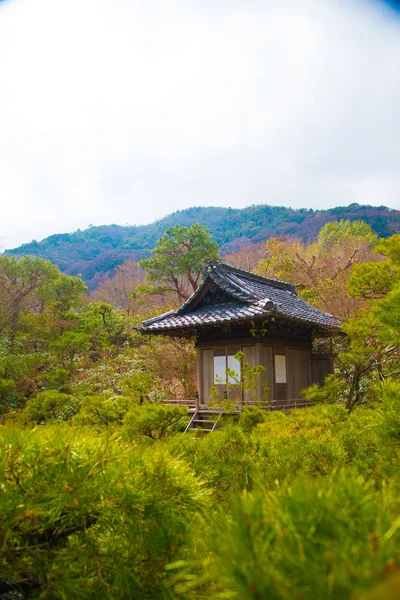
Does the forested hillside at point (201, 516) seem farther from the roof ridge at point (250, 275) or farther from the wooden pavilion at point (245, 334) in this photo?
the roof ridge at point (250, 275)

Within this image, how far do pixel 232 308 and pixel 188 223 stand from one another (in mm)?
60916

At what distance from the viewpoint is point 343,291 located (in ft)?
56.6

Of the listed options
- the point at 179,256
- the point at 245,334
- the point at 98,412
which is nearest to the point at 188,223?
the point at 179,256

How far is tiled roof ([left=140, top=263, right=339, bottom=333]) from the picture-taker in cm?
1110

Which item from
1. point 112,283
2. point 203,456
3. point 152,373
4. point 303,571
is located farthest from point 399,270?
point 112,283

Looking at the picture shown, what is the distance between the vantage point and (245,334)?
39.1 ft

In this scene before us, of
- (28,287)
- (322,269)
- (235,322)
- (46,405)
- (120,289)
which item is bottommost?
(46,405)

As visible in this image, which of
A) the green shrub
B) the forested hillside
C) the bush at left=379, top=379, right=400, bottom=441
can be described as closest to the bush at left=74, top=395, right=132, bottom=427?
the forested hillside

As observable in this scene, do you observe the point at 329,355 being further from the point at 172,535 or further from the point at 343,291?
the point at 172,535

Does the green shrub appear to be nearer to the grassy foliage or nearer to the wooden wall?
the grassy foliage

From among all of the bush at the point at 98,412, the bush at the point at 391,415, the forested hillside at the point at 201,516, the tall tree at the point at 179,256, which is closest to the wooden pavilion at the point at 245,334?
the bush at the point at 98,412

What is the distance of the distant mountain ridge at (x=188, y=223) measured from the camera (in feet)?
169

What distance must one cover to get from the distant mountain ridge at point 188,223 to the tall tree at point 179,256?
2481 cm

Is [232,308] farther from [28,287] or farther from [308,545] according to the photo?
[28,287]
